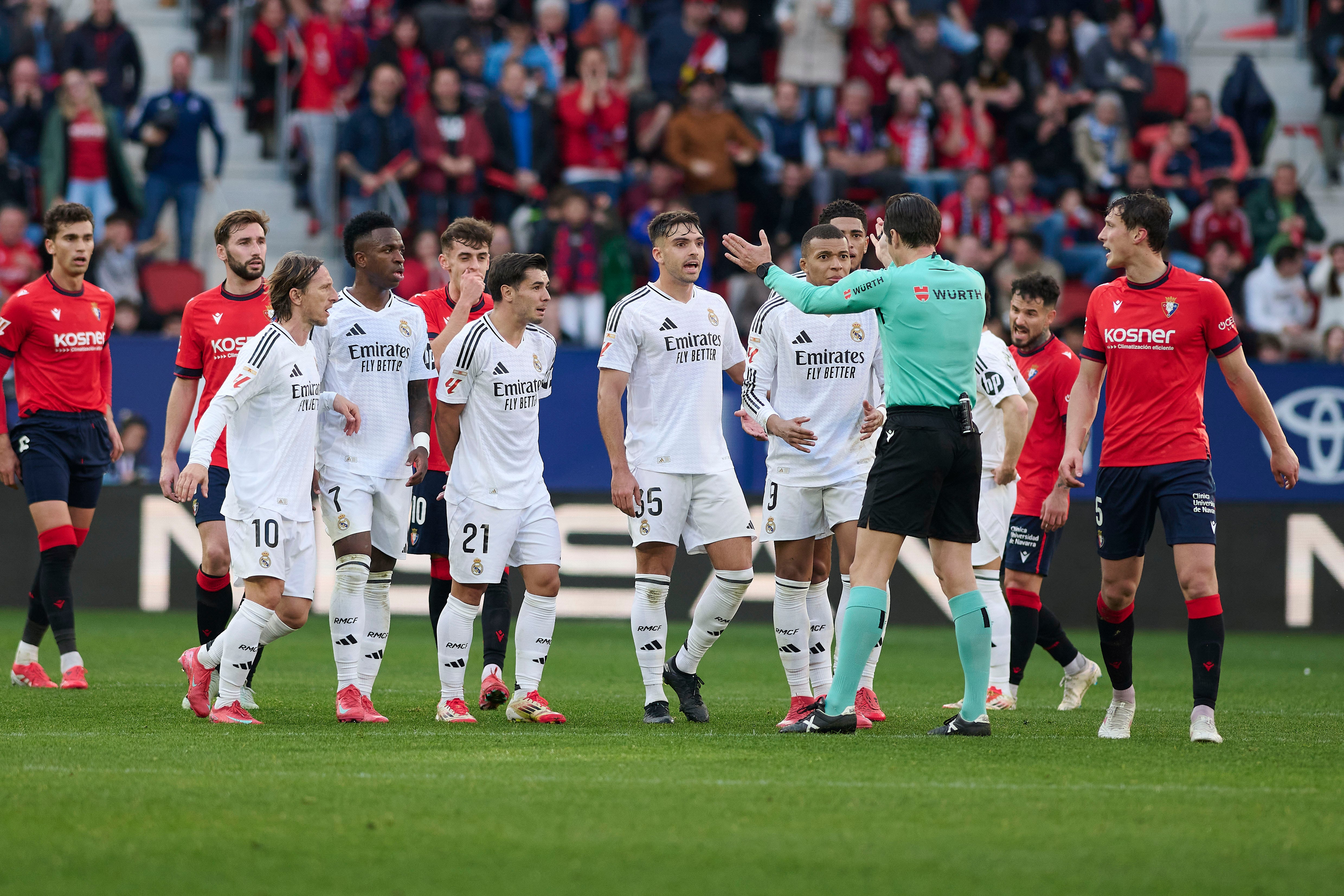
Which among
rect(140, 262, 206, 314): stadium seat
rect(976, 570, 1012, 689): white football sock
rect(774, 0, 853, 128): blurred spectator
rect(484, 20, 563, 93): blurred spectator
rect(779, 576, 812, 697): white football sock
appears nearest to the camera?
rect(779, 576, 812, 697): white football sock

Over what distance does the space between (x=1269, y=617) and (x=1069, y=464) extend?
808cm

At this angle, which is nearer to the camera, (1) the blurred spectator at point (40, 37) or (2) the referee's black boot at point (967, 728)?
(2) the referee's black boot at point (967, 728)

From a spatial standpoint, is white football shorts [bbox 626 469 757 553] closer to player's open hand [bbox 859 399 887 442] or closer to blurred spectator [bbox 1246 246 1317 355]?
player's open hand [bbox 859 399 887 442]

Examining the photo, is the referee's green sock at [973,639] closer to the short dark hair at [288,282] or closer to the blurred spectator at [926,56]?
the short dark hair at [288,282]

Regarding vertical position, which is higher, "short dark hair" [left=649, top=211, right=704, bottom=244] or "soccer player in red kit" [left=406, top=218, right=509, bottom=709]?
"short dark hair" [left=649, top=211, right=704, bottom=244]

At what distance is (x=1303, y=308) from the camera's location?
60.5ft

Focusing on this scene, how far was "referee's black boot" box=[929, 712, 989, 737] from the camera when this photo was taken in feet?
24.5

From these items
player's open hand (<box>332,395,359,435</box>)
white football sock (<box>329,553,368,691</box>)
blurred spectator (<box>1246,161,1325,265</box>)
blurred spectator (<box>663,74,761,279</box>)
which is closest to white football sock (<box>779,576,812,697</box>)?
white football sock (<box>329,553,368,691</box>)

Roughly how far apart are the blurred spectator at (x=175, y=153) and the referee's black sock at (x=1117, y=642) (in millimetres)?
13473

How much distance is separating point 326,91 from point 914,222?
528 inches

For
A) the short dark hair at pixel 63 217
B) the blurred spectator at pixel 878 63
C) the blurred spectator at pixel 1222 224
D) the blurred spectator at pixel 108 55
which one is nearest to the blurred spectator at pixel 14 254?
the blurred spectator at pixel 108 55

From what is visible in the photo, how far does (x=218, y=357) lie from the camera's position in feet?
28.8

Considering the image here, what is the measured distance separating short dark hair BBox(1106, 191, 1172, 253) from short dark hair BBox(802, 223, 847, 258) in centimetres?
137

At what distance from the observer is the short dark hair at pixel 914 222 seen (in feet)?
24.4
